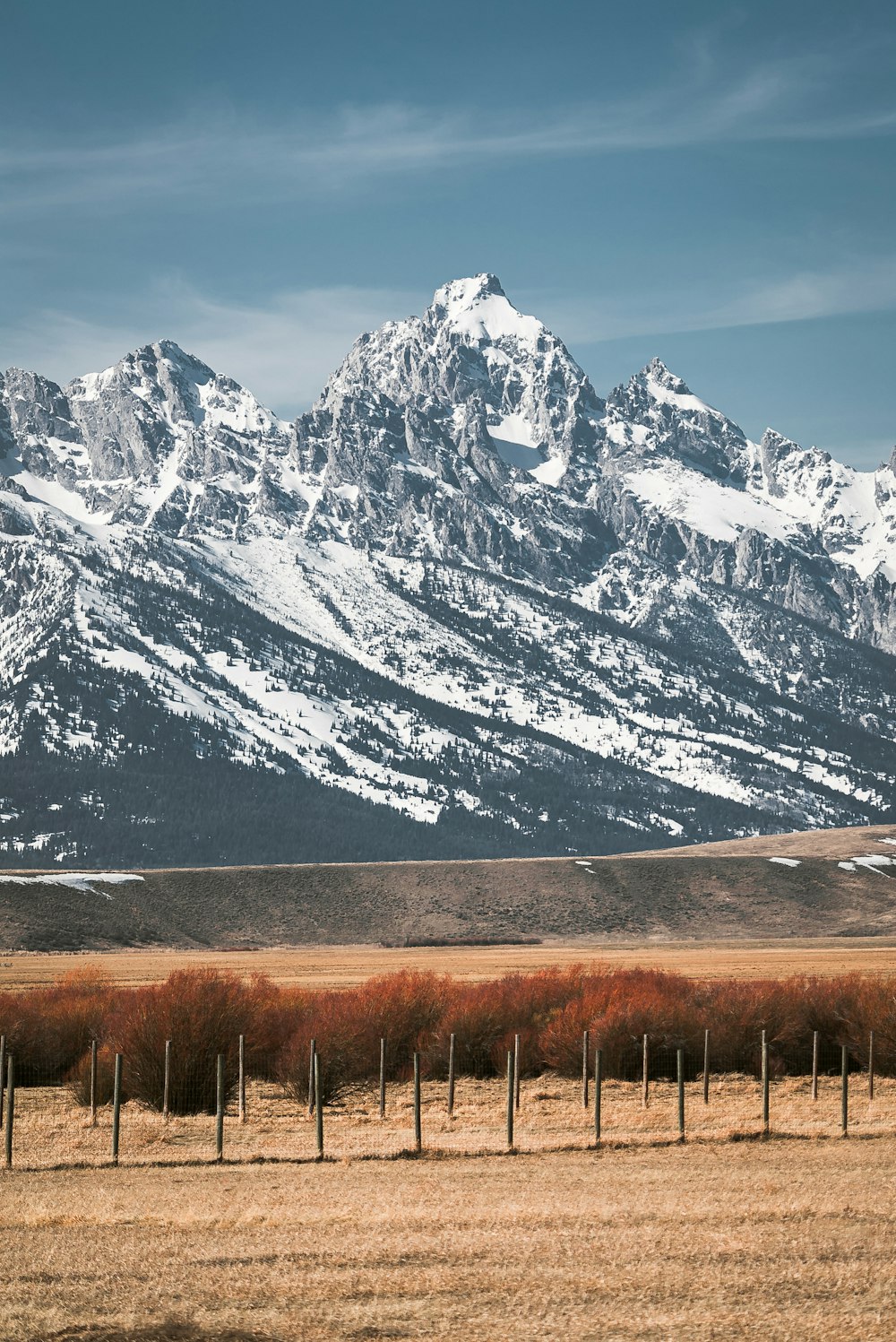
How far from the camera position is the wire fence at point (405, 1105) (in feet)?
110

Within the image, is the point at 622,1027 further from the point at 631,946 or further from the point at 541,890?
the point at 541,890

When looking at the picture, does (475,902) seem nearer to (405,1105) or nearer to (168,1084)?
(405,1105)

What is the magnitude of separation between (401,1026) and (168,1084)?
1221cm

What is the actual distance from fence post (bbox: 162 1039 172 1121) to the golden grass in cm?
4126

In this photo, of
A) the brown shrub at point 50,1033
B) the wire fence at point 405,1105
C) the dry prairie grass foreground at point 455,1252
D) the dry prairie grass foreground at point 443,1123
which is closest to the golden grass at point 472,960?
the wire fence at point 405,1105

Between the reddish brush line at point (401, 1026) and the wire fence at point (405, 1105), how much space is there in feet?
0.47

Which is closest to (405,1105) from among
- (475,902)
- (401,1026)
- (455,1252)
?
(401,1026)

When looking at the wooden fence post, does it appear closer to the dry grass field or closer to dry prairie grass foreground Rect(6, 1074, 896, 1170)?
dry prairie grass foreground Rect(6, 1074, 896, 1170)

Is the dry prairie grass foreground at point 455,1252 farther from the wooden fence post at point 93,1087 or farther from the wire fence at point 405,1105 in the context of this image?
the wooden fence post at point 93,1087

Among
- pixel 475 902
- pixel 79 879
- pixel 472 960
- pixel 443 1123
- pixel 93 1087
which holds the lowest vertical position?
pixel 472 960

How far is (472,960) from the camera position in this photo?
11600cm

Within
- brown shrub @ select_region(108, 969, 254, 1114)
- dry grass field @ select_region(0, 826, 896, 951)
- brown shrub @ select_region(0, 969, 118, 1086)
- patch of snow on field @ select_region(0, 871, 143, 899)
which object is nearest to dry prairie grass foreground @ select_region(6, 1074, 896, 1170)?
brown shrub @ select_region(108, 969, 254, 1114)

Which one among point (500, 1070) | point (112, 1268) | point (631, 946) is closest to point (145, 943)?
point (631, 946)

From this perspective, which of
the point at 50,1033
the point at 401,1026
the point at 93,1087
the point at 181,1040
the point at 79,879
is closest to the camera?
the point at 93,1087
